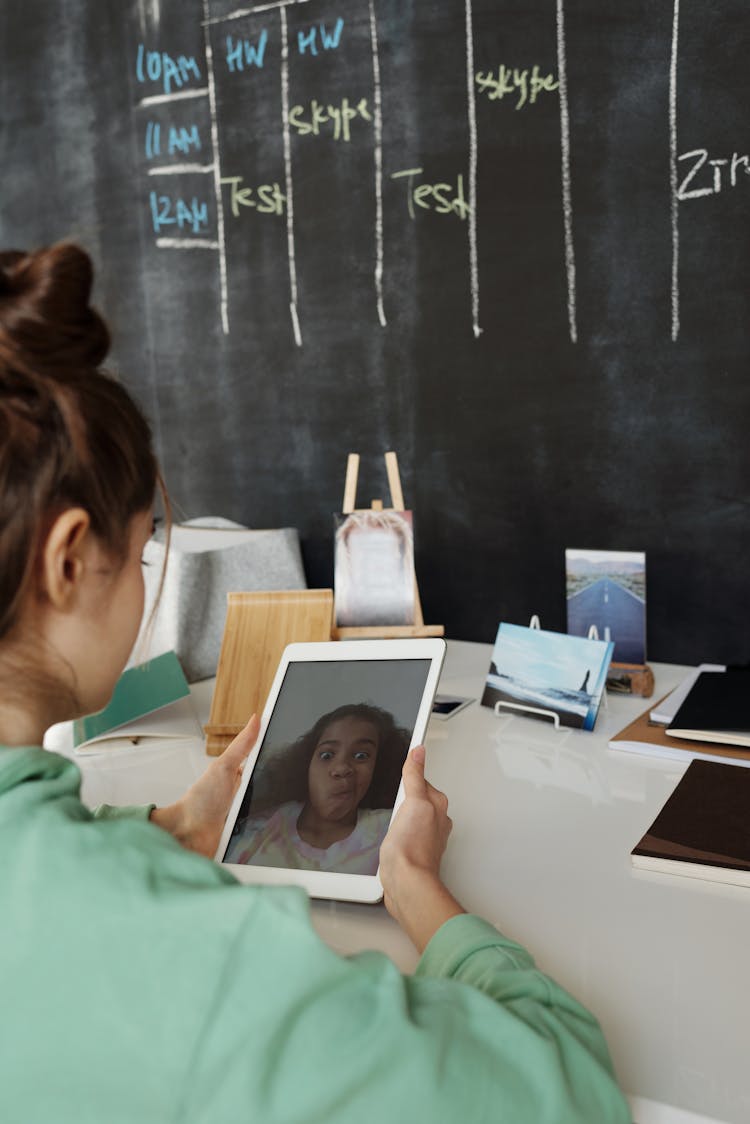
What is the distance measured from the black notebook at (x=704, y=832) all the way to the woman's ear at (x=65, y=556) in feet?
1.95

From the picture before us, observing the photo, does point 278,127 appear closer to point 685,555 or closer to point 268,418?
point 268,418

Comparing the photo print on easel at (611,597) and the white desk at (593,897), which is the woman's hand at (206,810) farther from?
the photo print on easel at (611,597)

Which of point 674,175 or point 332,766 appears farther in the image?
point 674,175

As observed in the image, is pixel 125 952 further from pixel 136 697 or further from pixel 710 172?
pixel 710 172

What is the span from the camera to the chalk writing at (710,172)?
4.54 ft

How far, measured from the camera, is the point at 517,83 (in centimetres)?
155

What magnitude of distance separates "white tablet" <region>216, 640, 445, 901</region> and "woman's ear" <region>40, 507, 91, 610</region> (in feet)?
1.33

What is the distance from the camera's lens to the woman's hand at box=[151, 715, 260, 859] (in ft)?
3.05

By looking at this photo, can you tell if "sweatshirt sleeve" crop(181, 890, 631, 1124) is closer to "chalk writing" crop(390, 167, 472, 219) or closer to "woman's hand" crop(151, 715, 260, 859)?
"woman's hand" crop(151, 715, 260, 859)

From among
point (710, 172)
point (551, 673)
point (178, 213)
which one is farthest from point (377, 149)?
point (551, 673)

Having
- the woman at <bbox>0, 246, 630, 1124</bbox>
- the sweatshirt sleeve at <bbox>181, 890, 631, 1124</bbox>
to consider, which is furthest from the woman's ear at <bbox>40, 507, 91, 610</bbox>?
the sweatshirt sleeve at <bbox>181, 890, 631, 1124</bbox>

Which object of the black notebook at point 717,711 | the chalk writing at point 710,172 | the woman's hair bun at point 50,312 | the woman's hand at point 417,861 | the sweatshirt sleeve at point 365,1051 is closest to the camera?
the sweatshirt sleeve at point 365,1051

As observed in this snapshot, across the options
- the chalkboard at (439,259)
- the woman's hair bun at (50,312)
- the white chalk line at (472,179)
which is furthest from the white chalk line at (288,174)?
the woman's hair bun at (50,312)

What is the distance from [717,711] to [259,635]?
628 millimetres
